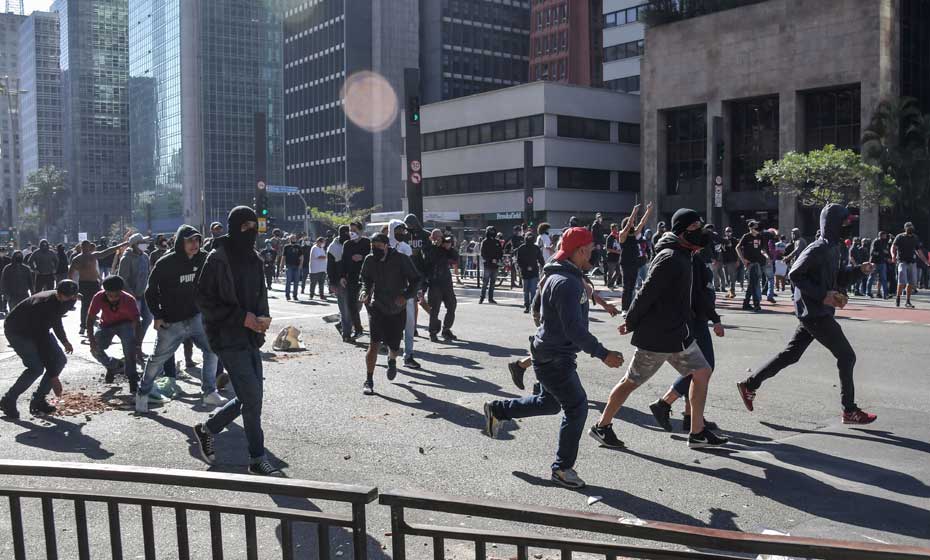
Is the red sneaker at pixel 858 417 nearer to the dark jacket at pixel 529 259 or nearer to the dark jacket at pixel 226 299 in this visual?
the dark jacket at pixel 226 299

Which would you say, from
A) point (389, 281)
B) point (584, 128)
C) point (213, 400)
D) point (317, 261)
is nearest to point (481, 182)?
point (584, 128)

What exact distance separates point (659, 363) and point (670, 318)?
0.35m

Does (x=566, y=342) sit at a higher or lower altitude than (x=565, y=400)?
higher

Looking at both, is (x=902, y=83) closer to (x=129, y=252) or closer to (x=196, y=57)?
(x=129, y=252)

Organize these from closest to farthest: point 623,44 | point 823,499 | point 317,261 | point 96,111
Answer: point 823,499 → point 317,261 → point 623,44 → point 96,111

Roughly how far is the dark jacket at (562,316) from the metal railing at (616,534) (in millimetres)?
3229

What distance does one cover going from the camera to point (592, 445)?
6992 mm

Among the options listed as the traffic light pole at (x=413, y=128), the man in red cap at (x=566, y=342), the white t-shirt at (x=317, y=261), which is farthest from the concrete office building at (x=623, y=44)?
the man in red cap at (x=566, y=342)

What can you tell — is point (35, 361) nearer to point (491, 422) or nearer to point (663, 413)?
point (491, 422)

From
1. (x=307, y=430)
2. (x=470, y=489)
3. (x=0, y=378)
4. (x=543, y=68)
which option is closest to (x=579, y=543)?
(x=470, y=489)

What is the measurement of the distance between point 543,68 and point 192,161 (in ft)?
174

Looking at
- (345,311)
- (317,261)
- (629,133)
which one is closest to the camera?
(345,311)

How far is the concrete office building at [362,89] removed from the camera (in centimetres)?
10225

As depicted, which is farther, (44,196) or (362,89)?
(44,196)
